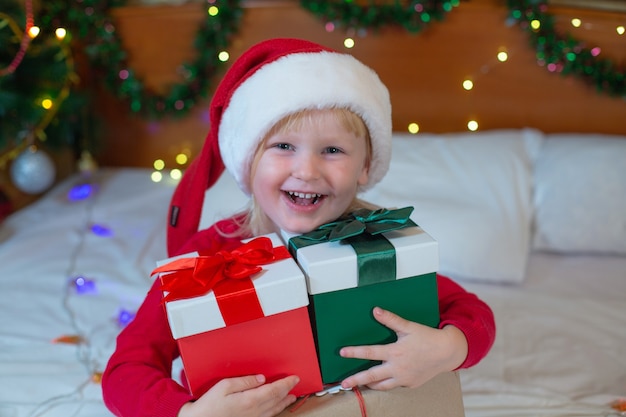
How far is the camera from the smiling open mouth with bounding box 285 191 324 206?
0.92 m

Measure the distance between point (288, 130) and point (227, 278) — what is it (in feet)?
0.83

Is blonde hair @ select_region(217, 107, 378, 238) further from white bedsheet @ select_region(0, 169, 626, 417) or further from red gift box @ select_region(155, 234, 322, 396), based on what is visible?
white bedsheet @ select_region(0, 169, 626, 417)

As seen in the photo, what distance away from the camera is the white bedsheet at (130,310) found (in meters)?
1.17

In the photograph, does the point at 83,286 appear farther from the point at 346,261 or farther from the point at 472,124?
the point at 472,124

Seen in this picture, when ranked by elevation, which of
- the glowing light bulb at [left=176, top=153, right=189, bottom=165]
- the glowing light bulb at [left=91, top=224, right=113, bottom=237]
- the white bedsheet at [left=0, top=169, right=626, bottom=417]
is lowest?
the white bedsheet at [left=0, top=169, right=626, bottom=417]

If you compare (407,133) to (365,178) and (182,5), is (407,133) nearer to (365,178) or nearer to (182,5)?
(182,5)

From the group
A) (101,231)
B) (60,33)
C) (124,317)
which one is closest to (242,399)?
(124,317)

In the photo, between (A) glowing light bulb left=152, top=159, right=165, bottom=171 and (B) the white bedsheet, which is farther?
(A) glowing light bulb left=152, top=159, right=165, bottom=171

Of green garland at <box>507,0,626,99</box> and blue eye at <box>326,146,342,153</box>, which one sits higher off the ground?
green garland at <box>507,0,626,99</box>

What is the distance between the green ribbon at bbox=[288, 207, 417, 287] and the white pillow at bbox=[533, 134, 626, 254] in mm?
972

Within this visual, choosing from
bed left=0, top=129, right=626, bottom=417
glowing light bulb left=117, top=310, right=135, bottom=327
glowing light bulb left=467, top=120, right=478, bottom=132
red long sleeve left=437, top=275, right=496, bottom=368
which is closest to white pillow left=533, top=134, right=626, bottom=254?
bed left=0, top=129, right=626, bottom=417

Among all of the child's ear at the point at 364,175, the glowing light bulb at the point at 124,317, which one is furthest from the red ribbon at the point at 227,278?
the glowing light bulb at the point at 124,317

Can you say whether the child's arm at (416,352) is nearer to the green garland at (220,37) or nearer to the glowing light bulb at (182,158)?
the green garland at (220,37)

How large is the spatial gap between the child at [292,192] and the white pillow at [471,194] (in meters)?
0.56
